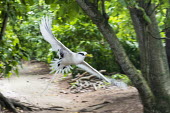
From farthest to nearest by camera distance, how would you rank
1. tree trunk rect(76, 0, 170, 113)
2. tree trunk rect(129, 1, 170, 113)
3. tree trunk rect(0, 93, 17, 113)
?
tree trunk rect(0, 93, 17, 113), tree trunk rect(129, 1, 170, 113), tree trunk rect(76, 0, 170, 113)

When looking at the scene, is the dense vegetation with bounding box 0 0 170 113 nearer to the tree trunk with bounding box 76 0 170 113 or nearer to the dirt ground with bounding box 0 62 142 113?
the tree trunk with bounding box 76 0 170 113

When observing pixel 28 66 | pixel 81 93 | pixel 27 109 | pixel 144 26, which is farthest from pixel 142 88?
pixel 28 66

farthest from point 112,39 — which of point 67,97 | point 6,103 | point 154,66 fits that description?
point 67,97

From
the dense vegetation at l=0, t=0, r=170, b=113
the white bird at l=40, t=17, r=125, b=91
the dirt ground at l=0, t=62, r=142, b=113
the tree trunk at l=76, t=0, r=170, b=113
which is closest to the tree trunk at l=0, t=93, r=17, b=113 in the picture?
the dirt ground at l=0, t=62, r=142, b=113

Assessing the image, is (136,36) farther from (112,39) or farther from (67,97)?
(67,97)

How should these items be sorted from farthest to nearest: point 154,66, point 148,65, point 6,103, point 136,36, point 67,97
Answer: point 67,97 < point 6,103 < point 136,36 < point 154,66 < point 148,65

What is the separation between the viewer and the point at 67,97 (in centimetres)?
873

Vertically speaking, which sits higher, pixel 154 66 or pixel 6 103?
pixel 154 66

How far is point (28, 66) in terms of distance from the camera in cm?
1575

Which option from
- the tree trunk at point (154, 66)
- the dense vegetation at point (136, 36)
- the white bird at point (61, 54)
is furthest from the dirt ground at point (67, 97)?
the white bird at point (61, 54)

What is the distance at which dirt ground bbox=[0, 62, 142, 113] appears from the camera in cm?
667

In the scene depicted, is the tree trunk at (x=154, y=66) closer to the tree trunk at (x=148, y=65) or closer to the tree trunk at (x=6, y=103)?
the tree trunk at (x=148, y=65)

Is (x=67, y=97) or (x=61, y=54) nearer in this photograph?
(x=61, y=54)

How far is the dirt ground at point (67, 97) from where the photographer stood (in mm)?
6668
